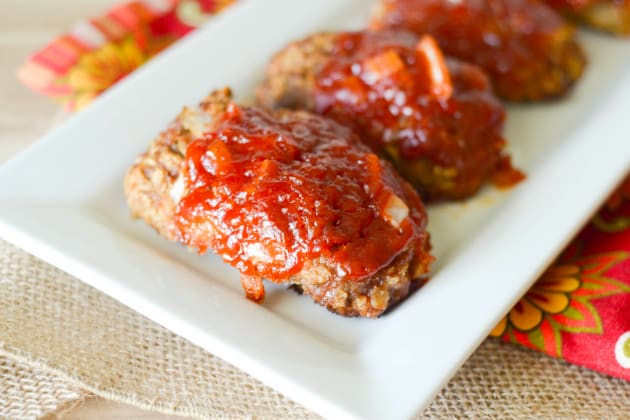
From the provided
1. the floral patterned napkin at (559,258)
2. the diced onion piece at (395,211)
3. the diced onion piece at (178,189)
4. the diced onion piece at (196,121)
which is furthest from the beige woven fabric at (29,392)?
the floral patterned napkin at (559,258)

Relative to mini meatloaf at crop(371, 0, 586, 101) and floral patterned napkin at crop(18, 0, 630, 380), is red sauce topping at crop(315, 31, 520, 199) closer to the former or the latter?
mini meatloaf at crop(371, 0, 586, 101)

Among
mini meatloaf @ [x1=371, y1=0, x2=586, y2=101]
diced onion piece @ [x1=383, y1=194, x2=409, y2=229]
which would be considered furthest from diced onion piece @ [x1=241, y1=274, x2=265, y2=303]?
mini meatloaf @ [x1=371, y1=0, x2=586, y2=101]

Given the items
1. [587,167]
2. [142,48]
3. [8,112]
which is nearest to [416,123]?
[587,167]

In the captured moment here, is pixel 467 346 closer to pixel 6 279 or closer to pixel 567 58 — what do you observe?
pixel 6 279

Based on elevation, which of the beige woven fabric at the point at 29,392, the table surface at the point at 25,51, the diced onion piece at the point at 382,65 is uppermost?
the diced onion piece at the point at 382,65

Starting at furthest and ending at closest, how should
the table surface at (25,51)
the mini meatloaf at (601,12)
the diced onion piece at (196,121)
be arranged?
the mini meatloaf at (601,12)
the table surface at (25,51)
the diced onion piece at (196,121)

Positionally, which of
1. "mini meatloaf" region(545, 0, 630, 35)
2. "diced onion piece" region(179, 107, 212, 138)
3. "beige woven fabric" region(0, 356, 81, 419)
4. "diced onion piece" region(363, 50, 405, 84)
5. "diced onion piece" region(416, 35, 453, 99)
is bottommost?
"beige woven fabric" region(0, 356, 81, 419)

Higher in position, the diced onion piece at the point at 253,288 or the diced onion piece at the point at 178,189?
the diced onion piece at the point at 178,189

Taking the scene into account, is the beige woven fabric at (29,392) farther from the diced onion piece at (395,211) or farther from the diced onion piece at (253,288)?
the diced onion piece at (395,211)
